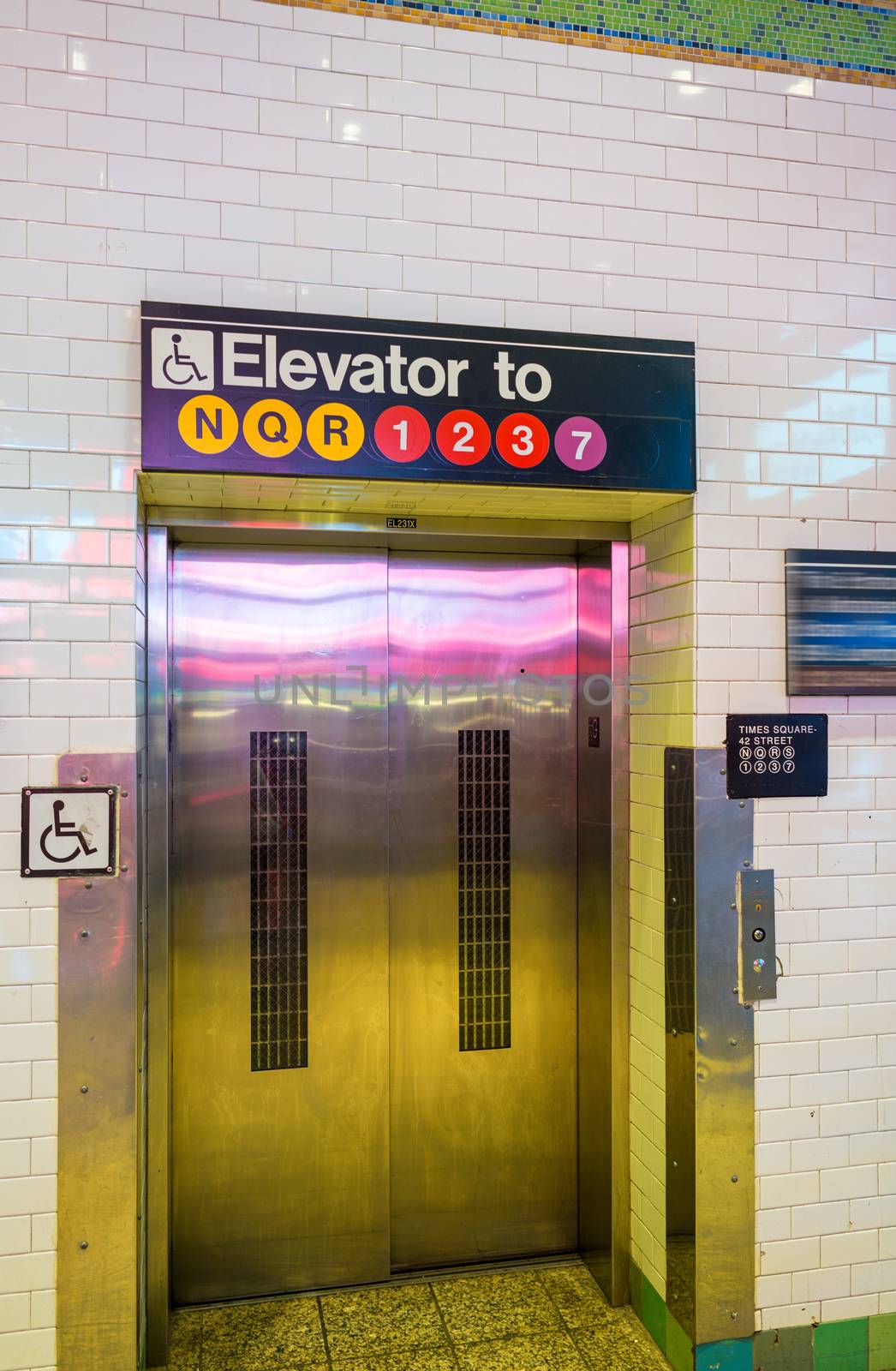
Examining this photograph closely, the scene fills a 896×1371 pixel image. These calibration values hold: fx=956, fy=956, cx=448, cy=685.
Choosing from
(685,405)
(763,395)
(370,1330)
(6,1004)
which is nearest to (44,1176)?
(6,1004)

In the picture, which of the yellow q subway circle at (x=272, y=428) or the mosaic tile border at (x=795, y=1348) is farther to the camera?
the mosaic tile border at (x=795, y=1348)

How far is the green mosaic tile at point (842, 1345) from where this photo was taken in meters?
2.76

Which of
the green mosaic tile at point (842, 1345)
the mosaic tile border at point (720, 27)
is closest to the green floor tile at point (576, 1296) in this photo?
the green mosaic tile at point (842, 1345)

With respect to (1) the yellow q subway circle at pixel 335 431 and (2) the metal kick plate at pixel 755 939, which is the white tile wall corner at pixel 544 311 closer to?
(2) the metal kick plate at pixel 755 939

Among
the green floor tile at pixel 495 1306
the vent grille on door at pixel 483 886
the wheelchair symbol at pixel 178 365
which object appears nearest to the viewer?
the wheelchair symbol at pixel 178 365

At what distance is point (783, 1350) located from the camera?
2727mm

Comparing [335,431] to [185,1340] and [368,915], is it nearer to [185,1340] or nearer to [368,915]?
[368,915]

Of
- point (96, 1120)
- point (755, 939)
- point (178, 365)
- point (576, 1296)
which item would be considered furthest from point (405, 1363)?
point (178, 365)

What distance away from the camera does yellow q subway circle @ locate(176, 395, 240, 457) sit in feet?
7.76

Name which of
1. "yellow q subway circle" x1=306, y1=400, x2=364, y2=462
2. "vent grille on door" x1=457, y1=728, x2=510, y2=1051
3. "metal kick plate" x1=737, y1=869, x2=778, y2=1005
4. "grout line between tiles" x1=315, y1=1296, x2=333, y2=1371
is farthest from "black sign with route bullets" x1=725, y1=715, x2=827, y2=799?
"grout line between tiles" x1=315, y1=1296, x2=333, y2=1371

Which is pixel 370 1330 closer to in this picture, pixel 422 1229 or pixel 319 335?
pixel 422 1229

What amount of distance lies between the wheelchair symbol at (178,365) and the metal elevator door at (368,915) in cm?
78

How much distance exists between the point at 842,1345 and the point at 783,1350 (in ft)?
0.64

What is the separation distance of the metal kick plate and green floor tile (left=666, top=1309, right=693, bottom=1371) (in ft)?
3.18
